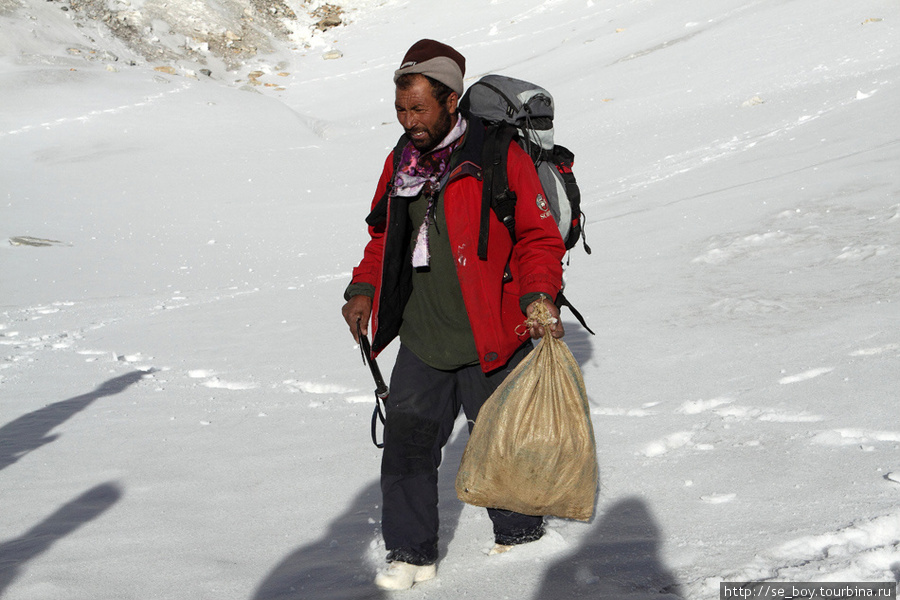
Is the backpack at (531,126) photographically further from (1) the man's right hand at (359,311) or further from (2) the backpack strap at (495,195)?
(1) the man's right hand at (359,311)

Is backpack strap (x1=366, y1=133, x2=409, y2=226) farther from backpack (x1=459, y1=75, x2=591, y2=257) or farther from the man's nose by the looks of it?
backpack (x1=459, y1=75, x2=591, y2=257)

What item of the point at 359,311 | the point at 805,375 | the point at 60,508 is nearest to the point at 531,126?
the point at 359,311

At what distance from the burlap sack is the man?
15 cm

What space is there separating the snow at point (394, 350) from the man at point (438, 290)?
28 cm

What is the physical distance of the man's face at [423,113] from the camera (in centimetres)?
268

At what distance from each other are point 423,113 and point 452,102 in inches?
4.8

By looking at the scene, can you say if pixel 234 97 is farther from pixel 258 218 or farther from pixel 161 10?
pixel 161 10

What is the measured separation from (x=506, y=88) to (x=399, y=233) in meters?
0.68

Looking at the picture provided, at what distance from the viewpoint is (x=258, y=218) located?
44.1 feet

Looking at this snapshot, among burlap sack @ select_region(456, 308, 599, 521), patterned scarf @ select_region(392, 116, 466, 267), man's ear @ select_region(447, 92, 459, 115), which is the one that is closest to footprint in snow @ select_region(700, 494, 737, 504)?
burlap sack @ select_region(456, 308, 599, 521)

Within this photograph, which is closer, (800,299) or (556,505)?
(556,505)

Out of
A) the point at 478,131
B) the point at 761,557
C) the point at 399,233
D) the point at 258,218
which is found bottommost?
the point at 258,218

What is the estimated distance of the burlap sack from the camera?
2553mm

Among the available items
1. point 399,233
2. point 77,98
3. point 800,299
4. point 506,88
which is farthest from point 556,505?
point 77,98
